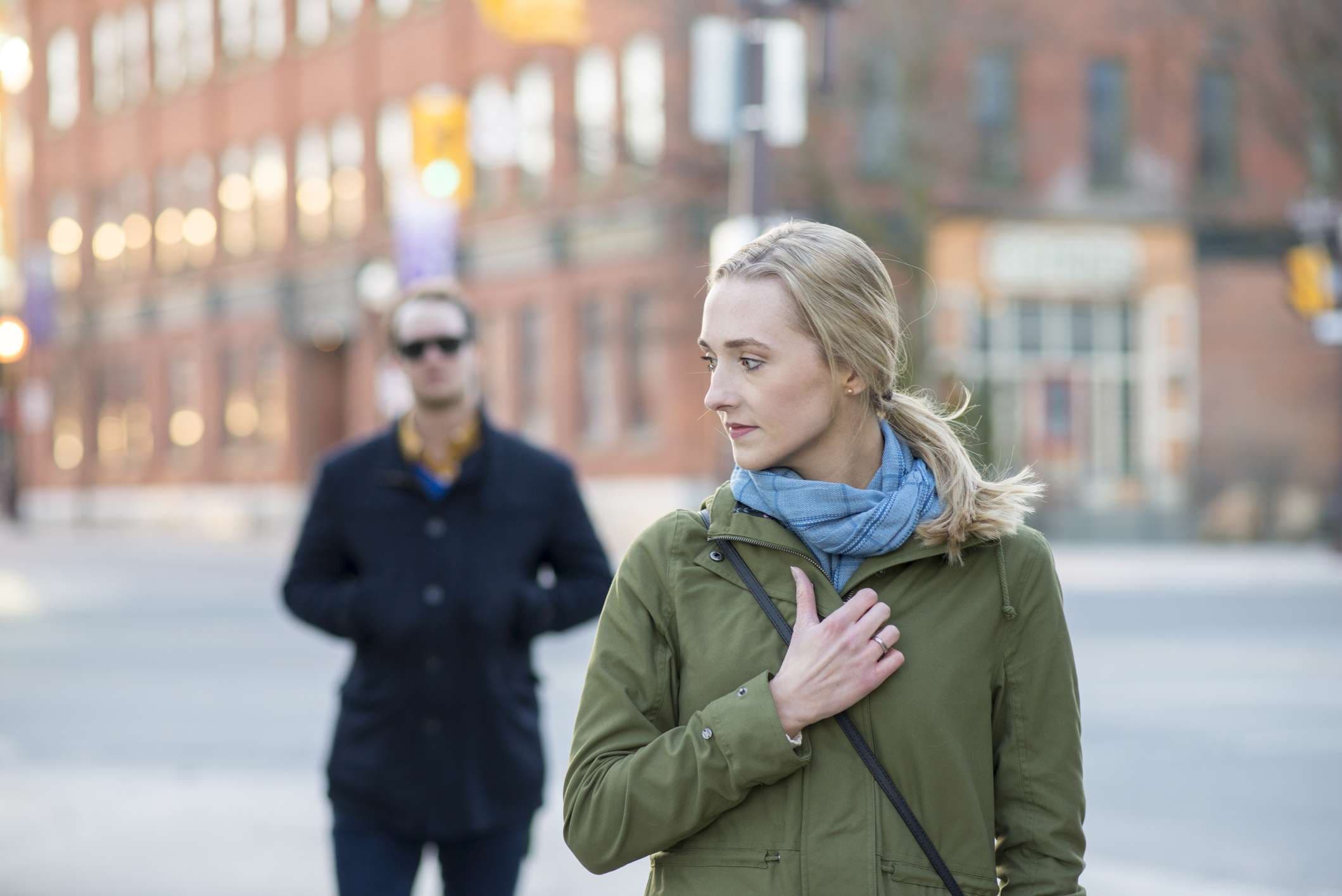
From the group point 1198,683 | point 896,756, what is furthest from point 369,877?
point 1198,683

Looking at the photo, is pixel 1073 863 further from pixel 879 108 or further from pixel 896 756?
pixel 879 108

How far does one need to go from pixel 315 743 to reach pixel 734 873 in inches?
328

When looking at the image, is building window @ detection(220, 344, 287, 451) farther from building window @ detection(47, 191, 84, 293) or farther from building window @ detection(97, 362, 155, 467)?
building window @ detection(47, 191, 84, 293)

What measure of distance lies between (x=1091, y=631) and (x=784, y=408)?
14309mm

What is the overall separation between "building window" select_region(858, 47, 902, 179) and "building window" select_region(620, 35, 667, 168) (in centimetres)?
346

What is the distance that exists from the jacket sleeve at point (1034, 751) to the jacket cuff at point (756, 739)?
0.32 m

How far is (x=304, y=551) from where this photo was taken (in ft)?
15.2

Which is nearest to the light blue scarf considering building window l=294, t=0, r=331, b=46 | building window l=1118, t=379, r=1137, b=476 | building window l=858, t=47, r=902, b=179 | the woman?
the woman

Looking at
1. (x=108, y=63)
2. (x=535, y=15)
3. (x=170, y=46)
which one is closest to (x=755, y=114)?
(x=535, y=15)

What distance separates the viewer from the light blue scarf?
2.57 meters

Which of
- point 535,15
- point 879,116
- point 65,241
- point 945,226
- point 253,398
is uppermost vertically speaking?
point 65,241

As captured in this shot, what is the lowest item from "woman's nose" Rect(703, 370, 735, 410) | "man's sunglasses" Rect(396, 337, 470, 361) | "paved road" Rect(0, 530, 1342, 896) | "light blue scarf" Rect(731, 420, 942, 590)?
"paved road" Rect(0, 530, 1342, 896)

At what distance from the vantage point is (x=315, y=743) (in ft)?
34.5

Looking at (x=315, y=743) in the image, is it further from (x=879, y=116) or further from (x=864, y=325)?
(x=879, y=116)
